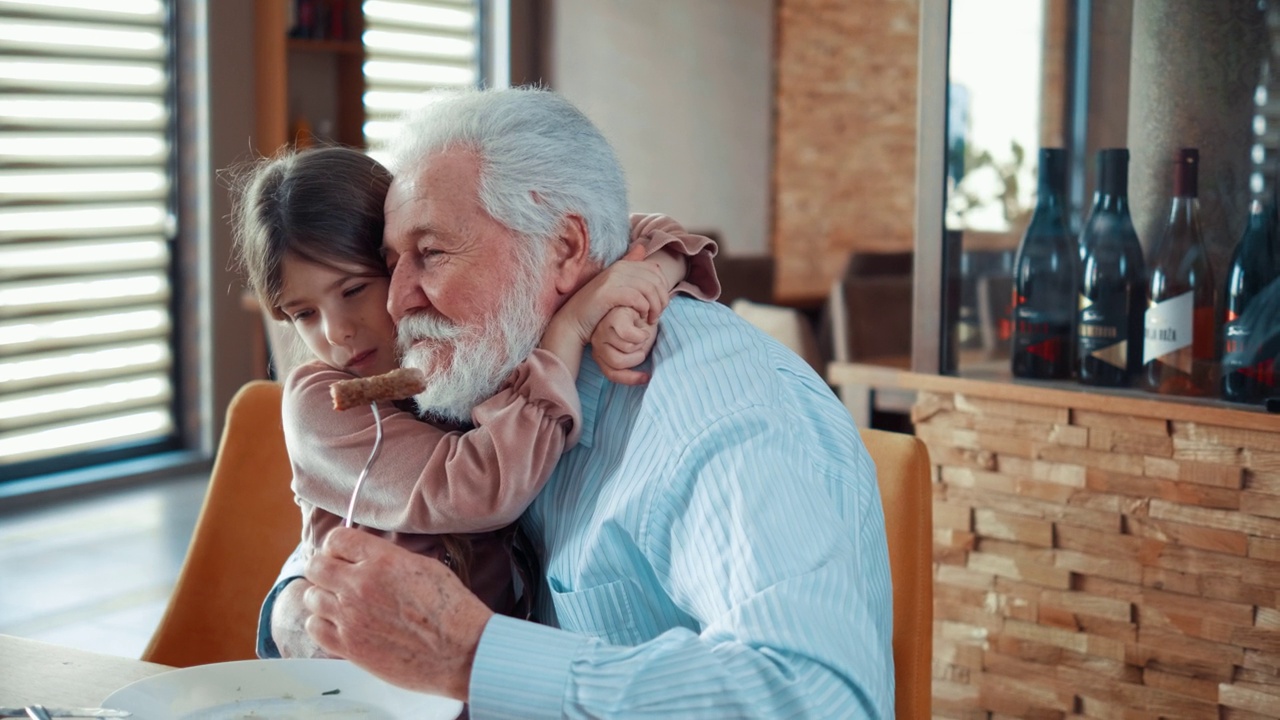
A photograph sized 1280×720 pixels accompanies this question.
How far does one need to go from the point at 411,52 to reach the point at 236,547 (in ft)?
16.9

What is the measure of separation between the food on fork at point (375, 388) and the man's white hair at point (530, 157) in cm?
24

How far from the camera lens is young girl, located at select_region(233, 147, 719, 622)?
3.98 feet

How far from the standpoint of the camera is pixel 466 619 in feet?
3.30

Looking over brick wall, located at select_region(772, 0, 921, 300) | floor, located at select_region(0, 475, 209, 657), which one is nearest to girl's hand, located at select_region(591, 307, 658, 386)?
floor, located at select_region(0, 475, 209, 657)

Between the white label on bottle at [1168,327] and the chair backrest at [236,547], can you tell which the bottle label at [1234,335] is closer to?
the white label on bottle at [1168,327]

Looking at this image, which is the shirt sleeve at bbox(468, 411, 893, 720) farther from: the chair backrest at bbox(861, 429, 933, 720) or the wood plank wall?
the wood plank wall

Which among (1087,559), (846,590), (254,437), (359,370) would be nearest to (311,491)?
(359,370)

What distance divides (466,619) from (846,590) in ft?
0.99

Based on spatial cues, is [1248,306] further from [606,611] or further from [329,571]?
[329,571]

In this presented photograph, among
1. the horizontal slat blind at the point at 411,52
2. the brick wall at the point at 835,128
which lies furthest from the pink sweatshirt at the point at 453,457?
A: the brick wall at the point at 835,128

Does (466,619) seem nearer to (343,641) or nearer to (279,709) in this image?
(343,641)

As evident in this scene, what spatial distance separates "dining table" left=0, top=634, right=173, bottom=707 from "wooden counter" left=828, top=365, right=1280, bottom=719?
1296 millimetres

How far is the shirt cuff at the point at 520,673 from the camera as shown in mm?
973

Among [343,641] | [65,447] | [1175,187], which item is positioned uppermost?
[1175,187]
